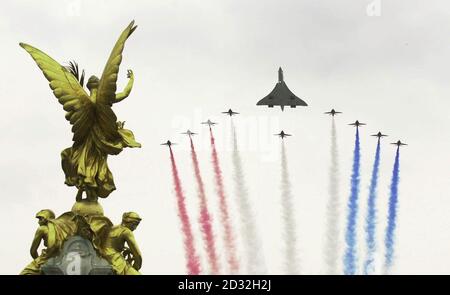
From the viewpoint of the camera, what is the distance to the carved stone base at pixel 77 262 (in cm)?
8394

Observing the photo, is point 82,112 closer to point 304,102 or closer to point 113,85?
point 113,85

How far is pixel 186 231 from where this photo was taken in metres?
96.9

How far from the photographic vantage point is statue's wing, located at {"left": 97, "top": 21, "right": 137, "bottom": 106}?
8488 cm

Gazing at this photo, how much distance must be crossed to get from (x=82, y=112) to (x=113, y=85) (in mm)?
2311

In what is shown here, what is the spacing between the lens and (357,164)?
330 ft

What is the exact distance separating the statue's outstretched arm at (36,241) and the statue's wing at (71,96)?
17.7 ft

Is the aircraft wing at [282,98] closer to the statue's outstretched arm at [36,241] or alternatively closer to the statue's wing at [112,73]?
the statue's wing at [112,73]

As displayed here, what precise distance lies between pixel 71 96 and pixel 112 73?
273 cm

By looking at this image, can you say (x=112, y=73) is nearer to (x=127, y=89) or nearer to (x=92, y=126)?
(x=127, y=89)

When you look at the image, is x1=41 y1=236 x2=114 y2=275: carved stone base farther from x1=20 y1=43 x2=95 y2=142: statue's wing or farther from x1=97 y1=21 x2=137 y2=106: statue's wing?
x1=97 y1=21 x2=137 y2=106: statue's wing

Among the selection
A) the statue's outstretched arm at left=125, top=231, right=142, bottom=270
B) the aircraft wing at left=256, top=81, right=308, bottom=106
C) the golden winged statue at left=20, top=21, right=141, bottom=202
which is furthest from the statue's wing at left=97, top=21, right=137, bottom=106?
the aircraft wing at left=256, top=81, right=308, bottom=106

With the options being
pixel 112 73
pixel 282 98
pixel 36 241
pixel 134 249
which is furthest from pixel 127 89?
pixel 282 98
